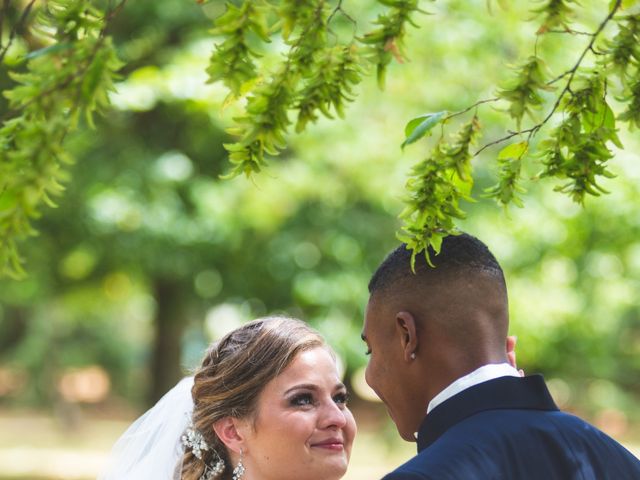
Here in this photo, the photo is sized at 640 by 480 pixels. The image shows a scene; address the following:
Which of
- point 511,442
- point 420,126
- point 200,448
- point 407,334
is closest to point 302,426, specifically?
point 200,448

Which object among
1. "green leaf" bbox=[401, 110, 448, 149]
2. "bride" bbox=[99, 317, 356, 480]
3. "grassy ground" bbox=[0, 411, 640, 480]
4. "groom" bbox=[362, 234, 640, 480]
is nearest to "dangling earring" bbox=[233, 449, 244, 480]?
"bride" bbox=[99, 317, 356, 480]

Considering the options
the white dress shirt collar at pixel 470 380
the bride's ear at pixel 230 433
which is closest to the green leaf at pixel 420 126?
the white dress shirt collar at pixel 470 380

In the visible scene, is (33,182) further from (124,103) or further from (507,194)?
(124,103)

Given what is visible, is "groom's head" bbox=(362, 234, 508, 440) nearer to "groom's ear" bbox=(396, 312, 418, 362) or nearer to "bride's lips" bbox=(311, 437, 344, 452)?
"groom's ear" bbox=(396, 312, 418, 362)

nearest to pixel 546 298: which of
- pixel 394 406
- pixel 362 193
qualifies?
pixel 362 193

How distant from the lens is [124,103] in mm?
8797

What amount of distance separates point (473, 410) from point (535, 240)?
24.4ft

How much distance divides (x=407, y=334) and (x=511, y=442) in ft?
1.24

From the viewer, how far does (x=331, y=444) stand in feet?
12.8

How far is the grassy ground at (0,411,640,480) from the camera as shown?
55.1ft

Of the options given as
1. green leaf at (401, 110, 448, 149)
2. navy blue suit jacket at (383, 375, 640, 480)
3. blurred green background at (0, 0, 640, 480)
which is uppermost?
green leaf at (401, 110, 448, 149)

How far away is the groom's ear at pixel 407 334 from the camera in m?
2.56

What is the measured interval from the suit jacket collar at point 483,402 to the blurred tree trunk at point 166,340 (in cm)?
1001

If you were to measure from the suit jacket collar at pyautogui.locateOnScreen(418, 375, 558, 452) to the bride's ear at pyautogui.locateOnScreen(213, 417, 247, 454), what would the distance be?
1.73 m
